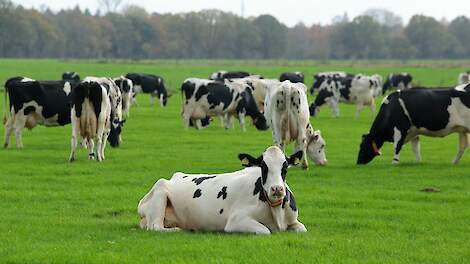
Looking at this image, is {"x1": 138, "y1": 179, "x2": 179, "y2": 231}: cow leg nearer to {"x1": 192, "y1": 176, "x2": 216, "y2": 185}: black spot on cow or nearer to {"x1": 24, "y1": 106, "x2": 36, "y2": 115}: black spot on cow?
{"x1": 192, "y1": 176, "x2": 216, "y2": 185}: black spot on cow

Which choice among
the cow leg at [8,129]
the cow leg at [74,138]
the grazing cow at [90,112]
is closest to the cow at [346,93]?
the cow leg at [8,129]

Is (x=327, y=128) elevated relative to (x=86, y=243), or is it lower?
lower

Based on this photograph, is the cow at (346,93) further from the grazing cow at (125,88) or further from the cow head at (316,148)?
the cow head at (316,148)

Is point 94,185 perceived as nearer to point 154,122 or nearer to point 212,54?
point 154,122

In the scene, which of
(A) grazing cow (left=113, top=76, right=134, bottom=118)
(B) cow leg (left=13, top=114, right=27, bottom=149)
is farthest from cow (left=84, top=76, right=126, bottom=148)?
(A) grazing cow (left=113, top=76, right=134, bottom=118)

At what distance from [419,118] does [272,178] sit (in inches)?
397

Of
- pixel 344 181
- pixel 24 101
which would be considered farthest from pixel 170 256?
pixel 24 101

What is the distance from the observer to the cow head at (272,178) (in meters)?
9.79

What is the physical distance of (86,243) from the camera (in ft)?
32.1

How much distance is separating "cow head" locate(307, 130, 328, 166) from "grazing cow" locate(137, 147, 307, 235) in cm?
803

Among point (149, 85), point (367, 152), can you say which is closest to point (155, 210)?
point (367, 152)

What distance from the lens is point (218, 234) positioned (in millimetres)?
10352

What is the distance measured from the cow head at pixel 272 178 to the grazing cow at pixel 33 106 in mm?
13074

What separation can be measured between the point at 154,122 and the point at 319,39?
16175cm
